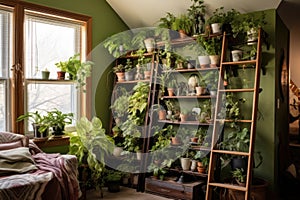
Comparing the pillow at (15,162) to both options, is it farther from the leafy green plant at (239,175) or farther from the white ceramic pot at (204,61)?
the white ceramic pot at (204,61)

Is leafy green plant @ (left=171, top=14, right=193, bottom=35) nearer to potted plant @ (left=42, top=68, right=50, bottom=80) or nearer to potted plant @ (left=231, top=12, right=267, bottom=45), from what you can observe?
potted plant @ (left=231, top=12, right=267, bottom=45)

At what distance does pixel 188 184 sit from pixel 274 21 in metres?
2.18

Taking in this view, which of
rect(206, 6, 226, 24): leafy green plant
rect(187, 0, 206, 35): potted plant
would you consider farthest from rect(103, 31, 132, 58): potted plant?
rect(206, 6, 226, 24): leafy green plant

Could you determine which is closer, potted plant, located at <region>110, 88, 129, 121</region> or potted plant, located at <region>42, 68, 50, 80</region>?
potted plant, located at <region>42, 68, 50, 80</region>

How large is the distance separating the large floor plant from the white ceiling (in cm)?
173

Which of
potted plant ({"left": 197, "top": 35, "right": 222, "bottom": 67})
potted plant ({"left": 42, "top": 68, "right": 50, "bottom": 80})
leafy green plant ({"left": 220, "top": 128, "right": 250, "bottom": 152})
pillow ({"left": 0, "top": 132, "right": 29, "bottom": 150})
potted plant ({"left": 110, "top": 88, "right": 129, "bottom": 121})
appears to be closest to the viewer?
pillow ({"left": 0, "top": 132, "right": 29, "bottom": 150})

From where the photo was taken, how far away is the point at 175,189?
142 inches

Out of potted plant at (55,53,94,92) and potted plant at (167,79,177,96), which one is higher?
potted plant at (55,53,94,92)

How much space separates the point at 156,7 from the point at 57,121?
6.70 ft

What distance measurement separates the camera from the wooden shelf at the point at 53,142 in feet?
12.0

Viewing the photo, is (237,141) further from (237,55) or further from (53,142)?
(53,142)

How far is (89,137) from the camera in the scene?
3.73m

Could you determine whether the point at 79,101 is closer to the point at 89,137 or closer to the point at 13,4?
the point at 89,137

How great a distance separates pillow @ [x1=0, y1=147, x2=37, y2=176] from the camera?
9.09 feet
